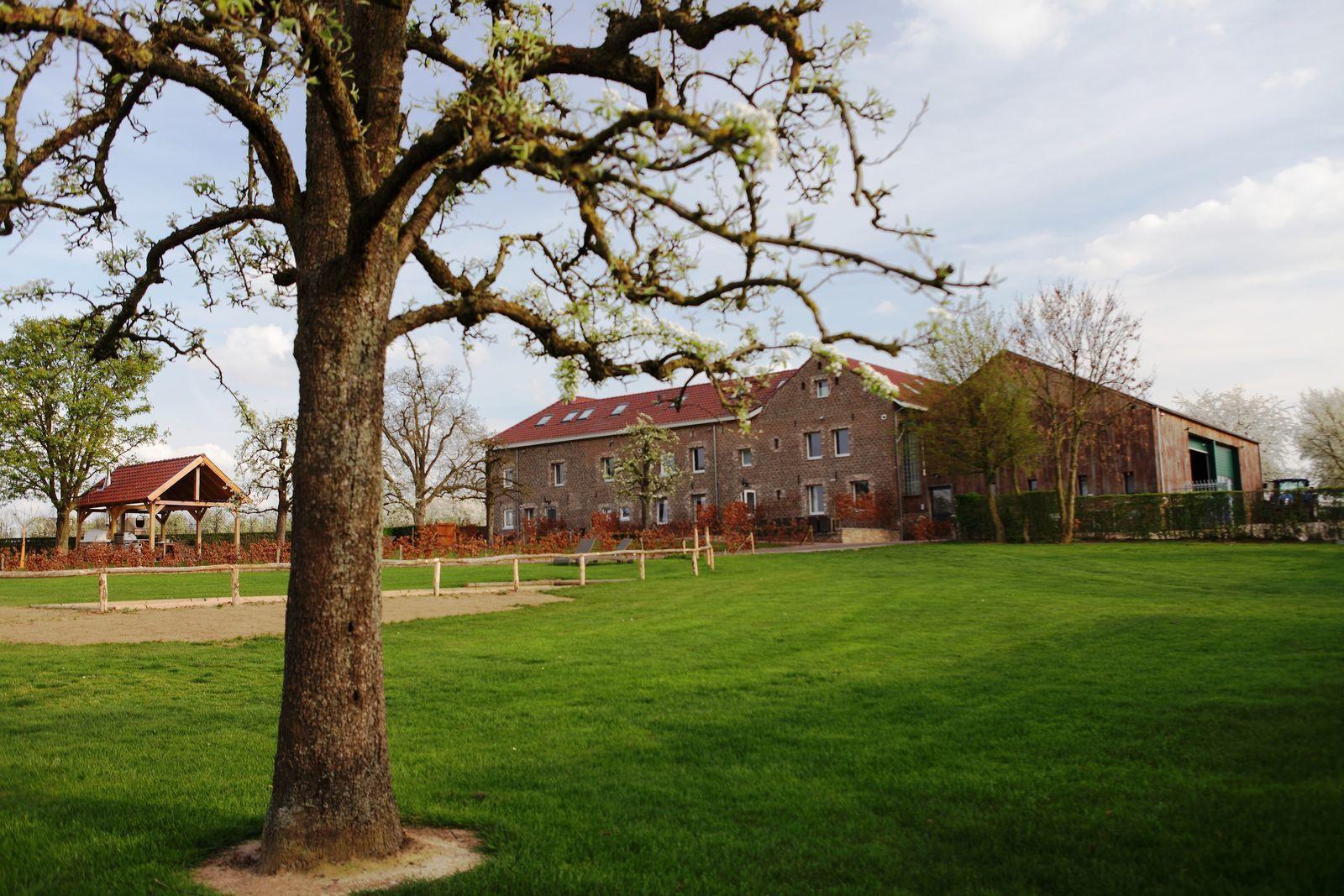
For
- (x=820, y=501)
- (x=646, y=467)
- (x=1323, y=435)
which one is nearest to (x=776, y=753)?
(x=646, y=467)

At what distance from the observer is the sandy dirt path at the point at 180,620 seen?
14.3m

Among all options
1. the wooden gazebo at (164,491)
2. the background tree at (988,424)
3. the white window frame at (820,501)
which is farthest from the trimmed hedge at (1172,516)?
the wooden gazebo at (164,491)

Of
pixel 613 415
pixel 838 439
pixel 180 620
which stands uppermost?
pixel 613 415

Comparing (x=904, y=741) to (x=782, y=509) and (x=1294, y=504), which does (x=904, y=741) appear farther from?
(x=782, y=509)

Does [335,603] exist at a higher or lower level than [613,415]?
lower

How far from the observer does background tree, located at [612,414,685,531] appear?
3994cm

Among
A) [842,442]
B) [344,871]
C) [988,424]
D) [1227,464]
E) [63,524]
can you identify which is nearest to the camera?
[344,871]

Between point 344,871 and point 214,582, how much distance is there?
2442 centimetres

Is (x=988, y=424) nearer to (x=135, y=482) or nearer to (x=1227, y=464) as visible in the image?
(x=1227, y=464)

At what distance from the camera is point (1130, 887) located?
4406 mm

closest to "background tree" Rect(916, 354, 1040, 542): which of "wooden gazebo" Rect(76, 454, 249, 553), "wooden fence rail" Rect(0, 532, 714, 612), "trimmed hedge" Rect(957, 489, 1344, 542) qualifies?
"trimmed hedge" Rect(957, 489, 1344, 542)

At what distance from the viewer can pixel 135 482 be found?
117ft

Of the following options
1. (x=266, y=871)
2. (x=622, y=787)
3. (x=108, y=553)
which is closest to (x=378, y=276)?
(x=266, y=871)

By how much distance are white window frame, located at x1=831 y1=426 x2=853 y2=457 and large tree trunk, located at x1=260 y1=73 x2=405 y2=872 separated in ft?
121
